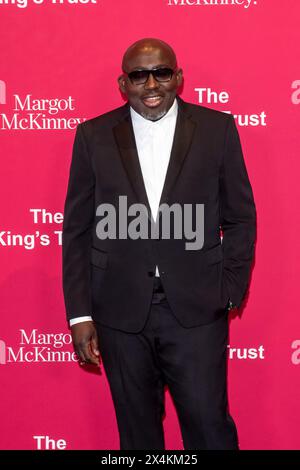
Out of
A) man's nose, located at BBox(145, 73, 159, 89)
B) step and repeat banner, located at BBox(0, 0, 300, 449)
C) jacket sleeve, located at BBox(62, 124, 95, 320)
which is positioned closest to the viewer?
man's nose, located at BBox(145, 73, 159, 89)

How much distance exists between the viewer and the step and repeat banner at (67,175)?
2.74m

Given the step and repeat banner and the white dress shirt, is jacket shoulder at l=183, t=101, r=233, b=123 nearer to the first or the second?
the white dress shirt

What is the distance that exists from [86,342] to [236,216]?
67 cm

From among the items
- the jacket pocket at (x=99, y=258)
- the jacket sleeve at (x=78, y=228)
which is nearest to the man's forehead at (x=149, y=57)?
the jacket sleeve at (x=78, y=228)

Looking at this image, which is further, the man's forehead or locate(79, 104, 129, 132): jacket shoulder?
locate(79, 104, 129, 132): jacket shoulder

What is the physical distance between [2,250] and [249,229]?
1037 millimetres

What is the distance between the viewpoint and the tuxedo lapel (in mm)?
2352

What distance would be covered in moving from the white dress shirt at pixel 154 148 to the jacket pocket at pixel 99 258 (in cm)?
18

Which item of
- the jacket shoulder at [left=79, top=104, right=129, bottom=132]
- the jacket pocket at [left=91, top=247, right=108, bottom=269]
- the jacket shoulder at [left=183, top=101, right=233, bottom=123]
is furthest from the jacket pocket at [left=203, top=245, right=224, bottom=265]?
the jacket shoulder at [left=79, top=104, right=129, bottom=132]

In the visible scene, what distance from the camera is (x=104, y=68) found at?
2.78 meters

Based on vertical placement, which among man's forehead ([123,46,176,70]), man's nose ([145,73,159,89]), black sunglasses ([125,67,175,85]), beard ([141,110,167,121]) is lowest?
beard ([141,110,167,121])

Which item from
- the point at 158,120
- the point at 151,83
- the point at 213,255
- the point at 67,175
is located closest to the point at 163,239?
the point at 213,255

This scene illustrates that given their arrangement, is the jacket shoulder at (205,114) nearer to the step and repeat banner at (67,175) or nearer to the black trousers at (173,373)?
the step and repeat banner at (67,175)

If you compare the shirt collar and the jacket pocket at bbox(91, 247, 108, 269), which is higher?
the shirt collar
